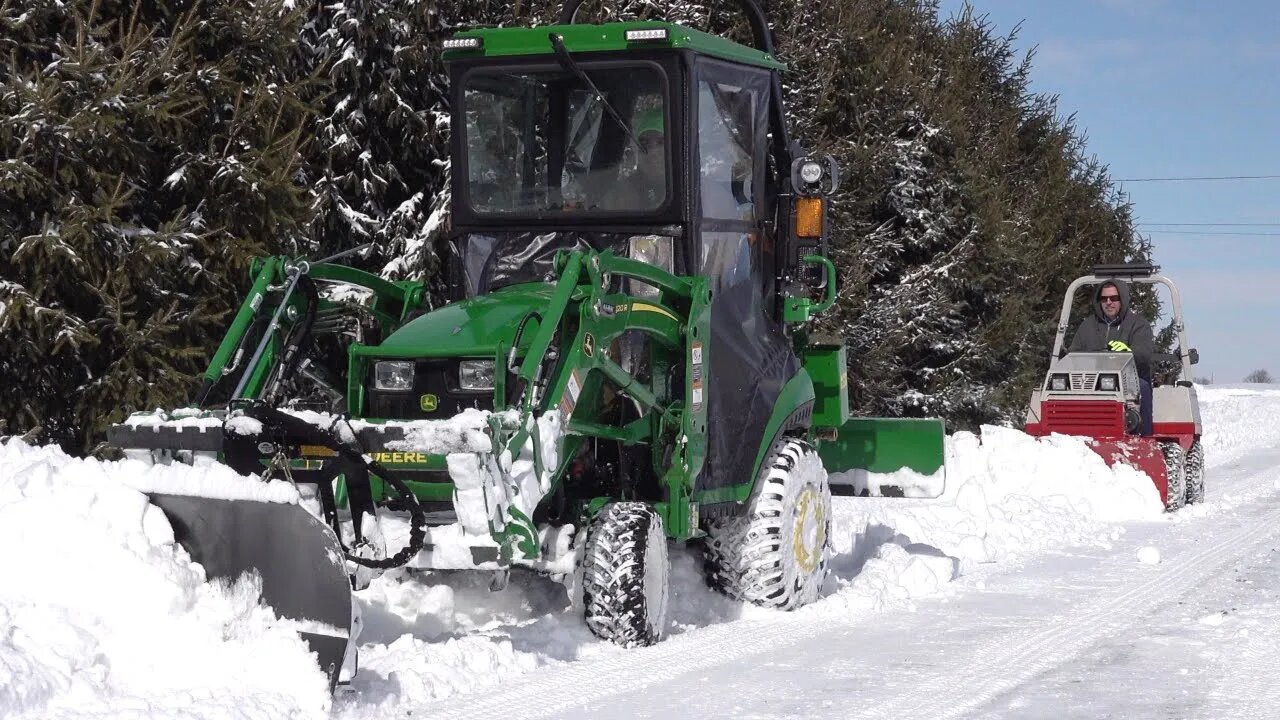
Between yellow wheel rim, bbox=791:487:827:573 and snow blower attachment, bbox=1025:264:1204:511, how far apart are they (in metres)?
5.73

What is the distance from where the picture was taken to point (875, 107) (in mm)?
21906

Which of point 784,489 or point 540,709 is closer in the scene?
point 540,709

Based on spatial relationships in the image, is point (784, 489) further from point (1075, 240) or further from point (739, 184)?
point (1075, 240)

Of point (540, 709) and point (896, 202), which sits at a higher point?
point (896, 202)

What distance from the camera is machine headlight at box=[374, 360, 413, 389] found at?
18.7 ft

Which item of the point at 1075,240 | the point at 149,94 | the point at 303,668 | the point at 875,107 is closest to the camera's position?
the point at 303,668

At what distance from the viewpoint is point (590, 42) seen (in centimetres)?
652

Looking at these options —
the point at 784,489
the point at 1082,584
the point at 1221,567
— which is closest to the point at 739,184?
the point at 784,489

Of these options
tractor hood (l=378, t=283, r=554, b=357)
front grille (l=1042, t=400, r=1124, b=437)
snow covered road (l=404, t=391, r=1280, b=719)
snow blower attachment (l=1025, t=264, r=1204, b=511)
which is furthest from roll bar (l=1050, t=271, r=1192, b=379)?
tractor hood (l=378, t=283, r=554, b=357)

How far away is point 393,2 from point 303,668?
974cm

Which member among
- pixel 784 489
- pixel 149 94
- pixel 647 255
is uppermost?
pixel 149 94

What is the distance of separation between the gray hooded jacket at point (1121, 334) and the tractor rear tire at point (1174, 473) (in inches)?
34.7

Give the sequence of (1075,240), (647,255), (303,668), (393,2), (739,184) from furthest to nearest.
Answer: (1075,240)
(393,2)
(739,184)
(647,255)
(303,668)

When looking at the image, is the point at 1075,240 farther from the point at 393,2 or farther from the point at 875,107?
the point at 393,2
